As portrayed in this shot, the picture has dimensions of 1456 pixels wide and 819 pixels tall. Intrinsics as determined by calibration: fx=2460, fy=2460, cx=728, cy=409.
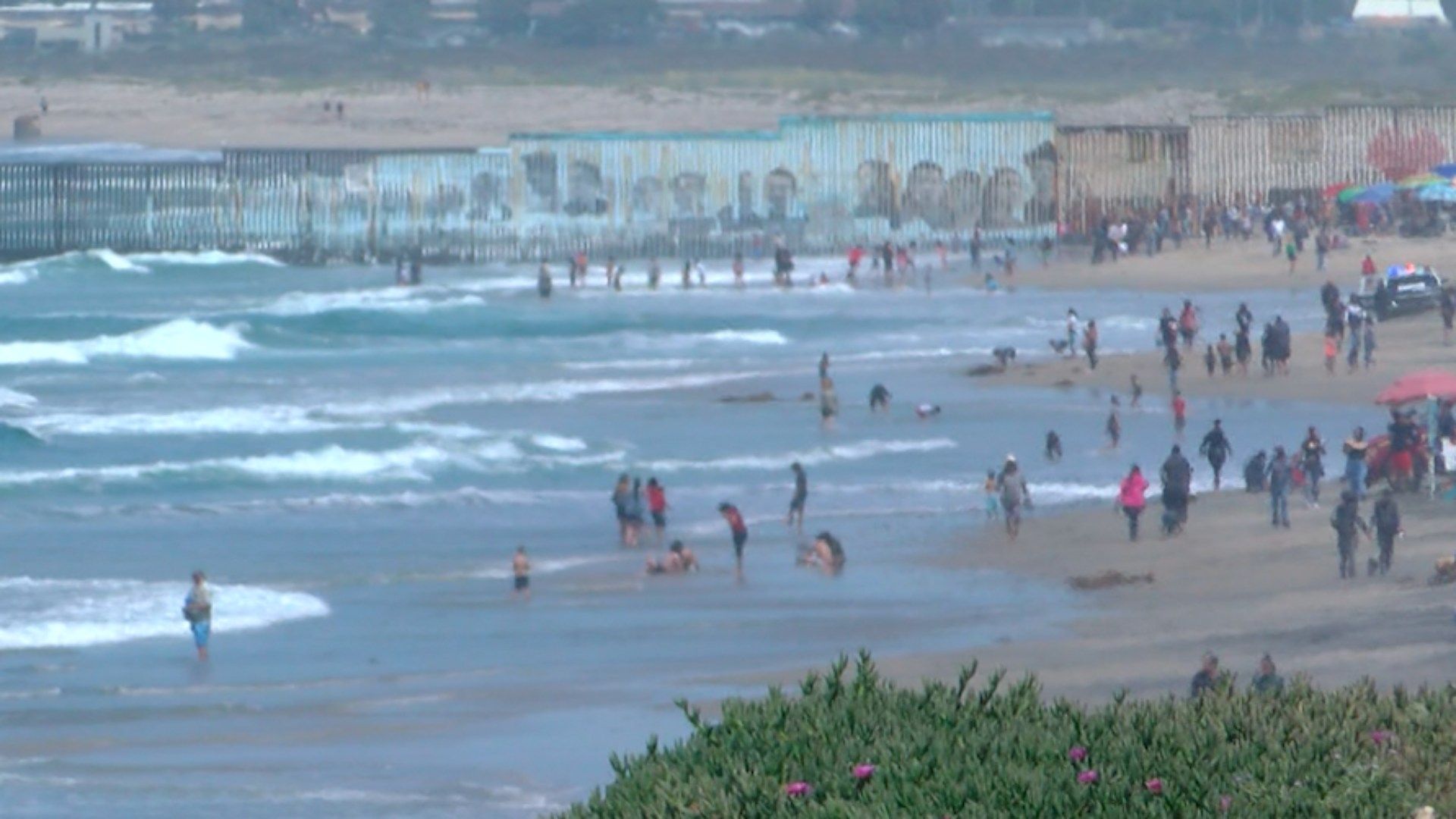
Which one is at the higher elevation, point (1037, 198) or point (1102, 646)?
point (1037, 198)

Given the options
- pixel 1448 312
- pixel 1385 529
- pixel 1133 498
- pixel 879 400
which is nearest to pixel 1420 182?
pixel 1448 312

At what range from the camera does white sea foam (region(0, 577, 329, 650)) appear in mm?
20891

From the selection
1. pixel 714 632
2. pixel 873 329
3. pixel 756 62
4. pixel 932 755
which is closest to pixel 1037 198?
pixel 873 329

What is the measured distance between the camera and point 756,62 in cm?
9406

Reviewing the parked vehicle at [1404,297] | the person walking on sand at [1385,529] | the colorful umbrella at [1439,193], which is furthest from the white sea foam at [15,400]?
the colorful umbrella at [1439,193]

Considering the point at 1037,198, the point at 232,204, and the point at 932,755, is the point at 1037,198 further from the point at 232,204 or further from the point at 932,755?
the point at 932,755

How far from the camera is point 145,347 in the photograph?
1836 inches

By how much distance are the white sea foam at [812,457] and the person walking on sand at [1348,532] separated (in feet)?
34.1

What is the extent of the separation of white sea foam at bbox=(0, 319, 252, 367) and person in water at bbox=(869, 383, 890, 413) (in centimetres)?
1525

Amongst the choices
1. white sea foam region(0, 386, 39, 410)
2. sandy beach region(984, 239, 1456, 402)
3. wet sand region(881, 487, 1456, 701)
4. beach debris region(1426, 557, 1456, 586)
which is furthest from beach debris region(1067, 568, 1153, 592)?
white sea foam region(0, 386, 39, 410)

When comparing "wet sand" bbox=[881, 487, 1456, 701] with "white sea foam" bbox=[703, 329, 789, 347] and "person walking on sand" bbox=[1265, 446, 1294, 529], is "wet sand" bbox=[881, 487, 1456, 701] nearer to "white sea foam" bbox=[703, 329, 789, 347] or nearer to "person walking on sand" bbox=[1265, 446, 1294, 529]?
"person walking on sand" bbox=[1265, 446, 1294, 529]

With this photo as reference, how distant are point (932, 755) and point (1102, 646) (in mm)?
12839

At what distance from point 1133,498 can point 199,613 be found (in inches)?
356

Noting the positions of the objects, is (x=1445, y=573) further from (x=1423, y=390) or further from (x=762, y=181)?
(x=762, y=181)
